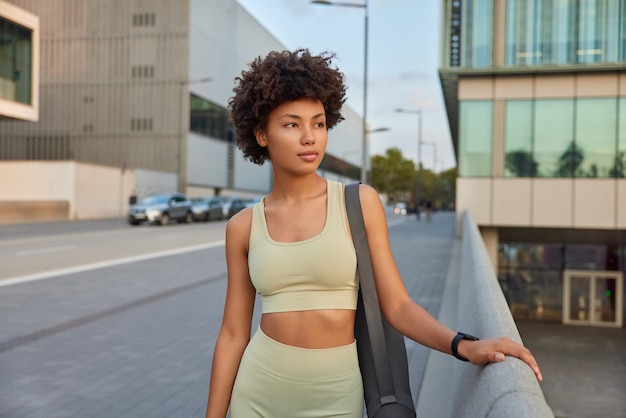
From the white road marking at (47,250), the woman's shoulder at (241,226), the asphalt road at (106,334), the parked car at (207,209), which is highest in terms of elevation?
the woman's shoulder at (241,226)

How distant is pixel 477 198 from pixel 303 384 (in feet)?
79.7

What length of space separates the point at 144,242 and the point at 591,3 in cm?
1765

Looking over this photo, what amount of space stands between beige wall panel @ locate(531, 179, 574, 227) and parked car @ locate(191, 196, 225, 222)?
18.9m

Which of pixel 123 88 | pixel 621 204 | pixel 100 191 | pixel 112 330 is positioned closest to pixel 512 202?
pixel 621 204

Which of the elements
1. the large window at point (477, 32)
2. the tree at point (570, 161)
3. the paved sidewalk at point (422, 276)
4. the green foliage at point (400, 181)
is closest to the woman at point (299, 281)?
the paved sidewalk at point (422, 276)

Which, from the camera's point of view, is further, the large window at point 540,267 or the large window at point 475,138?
the large window at point 540,267

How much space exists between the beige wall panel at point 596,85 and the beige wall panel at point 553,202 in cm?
331

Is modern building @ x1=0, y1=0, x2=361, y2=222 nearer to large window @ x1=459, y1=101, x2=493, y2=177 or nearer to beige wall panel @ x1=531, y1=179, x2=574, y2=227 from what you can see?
large window @ x1=459, y1=101, x2=493, y2=177

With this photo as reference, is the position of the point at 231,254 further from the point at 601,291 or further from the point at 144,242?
the point at 601,291

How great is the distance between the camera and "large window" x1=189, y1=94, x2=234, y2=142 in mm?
51009

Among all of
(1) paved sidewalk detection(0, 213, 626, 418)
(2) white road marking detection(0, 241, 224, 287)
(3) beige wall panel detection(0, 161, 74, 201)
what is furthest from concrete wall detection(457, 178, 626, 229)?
(3) beige wall panel detection(0, 161, 74, 201)

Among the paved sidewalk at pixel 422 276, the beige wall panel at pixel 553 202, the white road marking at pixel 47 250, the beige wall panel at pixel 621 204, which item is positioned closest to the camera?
the paved sidewalk at pixel 422 276

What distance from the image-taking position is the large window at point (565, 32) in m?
23.7

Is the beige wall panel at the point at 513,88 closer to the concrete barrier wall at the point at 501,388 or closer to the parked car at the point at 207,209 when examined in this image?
the parked car at the point at 207,209
